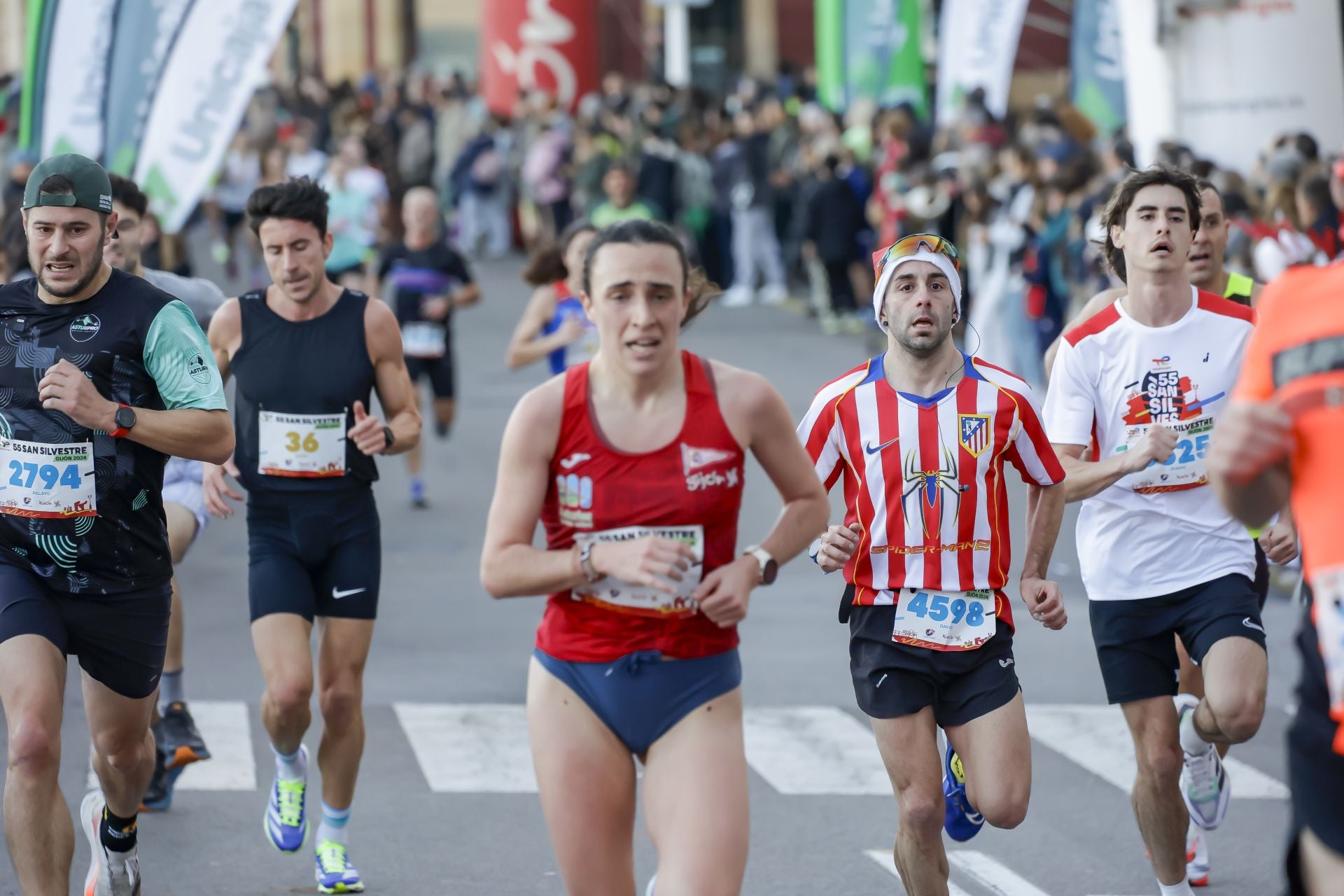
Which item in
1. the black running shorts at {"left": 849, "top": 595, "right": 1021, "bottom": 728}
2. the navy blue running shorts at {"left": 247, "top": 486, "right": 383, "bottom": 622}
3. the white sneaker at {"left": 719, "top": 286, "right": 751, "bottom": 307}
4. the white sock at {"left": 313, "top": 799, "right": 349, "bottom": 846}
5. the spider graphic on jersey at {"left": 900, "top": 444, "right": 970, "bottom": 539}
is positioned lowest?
the white sock at {"left": 313, "top": 799, "right": 349, "bottom": 846}

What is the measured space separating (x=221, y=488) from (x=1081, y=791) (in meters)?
3.58

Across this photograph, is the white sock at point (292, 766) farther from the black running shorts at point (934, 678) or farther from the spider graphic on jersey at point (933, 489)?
the spider graphic on jersey at point (933, 489)

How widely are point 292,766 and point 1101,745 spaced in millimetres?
3730

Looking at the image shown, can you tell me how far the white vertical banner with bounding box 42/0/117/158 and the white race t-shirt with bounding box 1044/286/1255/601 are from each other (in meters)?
7.60

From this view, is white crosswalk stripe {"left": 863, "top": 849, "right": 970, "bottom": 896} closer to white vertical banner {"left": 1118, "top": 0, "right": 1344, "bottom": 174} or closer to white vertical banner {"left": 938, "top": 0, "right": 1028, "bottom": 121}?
white vertical banner {"left": 1118, "top": 0, "right": 1344, "bottom": 174}

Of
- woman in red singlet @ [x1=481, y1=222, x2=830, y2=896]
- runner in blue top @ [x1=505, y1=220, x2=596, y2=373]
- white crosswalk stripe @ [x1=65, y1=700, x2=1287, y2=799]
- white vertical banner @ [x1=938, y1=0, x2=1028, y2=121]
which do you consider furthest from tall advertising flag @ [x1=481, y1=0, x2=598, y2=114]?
woman in red singlet @ [x1=481, y1=222, x2=830, y2=896]

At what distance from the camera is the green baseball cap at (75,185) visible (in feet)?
18.6

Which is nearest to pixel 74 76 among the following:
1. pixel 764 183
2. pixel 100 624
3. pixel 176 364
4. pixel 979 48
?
pixel 176 364

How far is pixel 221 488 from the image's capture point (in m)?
7.12

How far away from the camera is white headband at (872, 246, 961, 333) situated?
5.85 metres

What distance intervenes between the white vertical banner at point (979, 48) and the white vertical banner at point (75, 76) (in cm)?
1059

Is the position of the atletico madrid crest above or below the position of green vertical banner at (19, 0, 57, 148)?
below

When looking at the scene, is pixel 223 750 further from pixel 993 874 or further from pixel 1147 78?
pixel 1147 78

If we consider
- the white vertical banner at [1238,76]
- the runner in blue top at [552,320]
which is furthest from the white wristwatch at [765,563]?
the white vertical banner at [1238,76]
